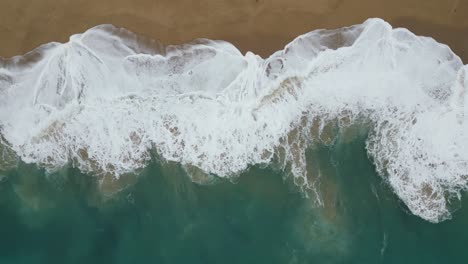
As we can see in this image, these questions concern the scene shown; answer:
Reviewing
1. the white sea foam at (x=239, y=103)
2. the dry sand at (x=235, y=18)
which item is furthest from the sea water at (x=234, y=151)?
the dry sand at (x=235, y=18)

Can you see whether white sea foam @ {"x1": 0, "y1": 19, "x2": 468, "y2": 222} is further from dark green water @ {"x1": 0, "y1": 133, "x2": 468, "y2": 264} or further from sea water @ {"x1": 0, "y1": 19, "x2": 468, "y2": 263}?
dark green water @ {"x1": 0, "y1": 133, "x2": 468, "y2": 264}

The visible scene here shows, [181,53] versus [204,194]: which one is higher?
[181,53]

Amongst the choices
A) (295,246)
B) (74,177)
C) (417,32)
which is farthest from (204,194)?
(417,32)

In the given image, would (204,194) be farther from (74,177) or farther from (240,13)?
(240,13)

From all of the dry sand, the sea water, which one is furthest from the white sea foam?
the dry sand

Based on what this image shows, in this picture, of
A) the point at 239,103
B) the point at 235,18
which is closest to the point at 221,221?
the point at 239,103

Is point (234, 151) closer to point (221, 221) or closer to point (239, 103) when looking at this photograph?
point (239, 103)
